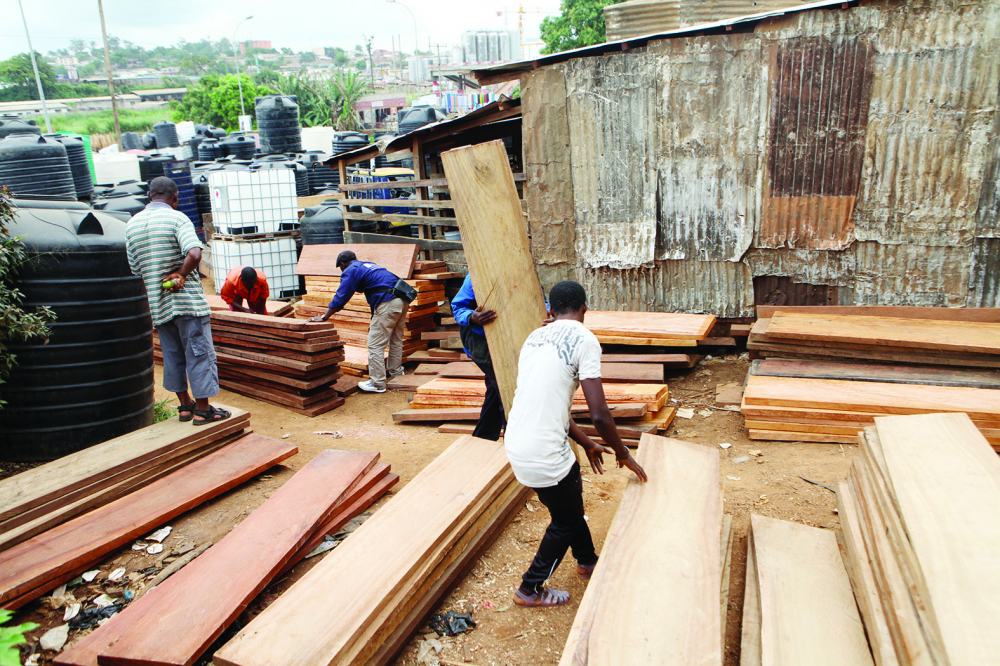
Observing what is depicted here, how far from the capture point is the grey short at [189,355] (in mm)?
4836

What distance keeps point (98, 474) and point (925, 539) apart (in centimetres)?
467

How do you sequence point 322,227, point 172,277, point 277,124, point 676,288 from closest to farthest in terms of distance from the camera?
point 172,277 < point 676,288 < point 322,227 < point 277,124

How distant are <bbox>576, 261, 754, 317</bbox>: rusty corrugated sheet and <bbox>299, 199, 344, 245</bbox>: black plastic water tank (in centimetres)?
592

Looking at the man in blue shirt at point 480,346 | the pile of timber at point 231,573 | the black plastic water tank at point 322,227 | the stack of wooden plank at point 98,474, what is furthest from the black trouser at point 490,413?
the black plastic water tank at point 322,227

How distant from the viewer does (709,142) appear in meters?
6.93

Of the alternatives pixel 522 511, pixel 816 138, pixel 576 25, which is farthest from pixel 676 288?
pixel 576 25

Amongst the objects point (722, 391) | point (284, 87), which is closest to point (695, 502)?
point (722, 391)

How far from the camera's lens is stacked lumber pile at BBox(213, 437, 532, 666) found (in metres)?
2.68

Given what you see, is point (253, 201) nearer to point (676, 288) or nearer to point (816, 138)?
point (676, 288)

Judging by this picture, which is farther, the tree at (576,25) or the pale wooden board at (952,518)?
the tree at (576,25)

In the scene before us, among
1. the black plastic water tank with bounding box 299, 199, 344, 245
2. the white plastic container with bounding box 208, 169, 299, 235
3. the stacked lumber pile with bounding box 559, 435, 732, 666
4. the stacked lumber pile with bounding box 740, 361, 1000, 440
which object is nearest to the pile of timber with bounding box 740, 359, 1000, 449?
the stacked lumber pile with bounding box 740, 361, 1000, 440

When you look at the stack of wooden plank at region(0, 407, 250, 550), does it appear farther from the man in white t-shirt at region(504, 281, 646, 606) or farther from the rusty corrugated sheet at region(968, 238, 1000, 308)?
the rusty corrugated sheet at region(968, 238, 1000, 308)

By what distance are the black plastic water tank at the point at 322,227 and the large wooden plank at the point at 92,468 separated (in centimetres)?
738

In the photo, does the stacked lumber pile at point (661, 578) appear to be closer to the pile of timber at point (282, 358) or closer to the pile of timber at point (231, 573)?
the pile of timber at point (231, 573)
